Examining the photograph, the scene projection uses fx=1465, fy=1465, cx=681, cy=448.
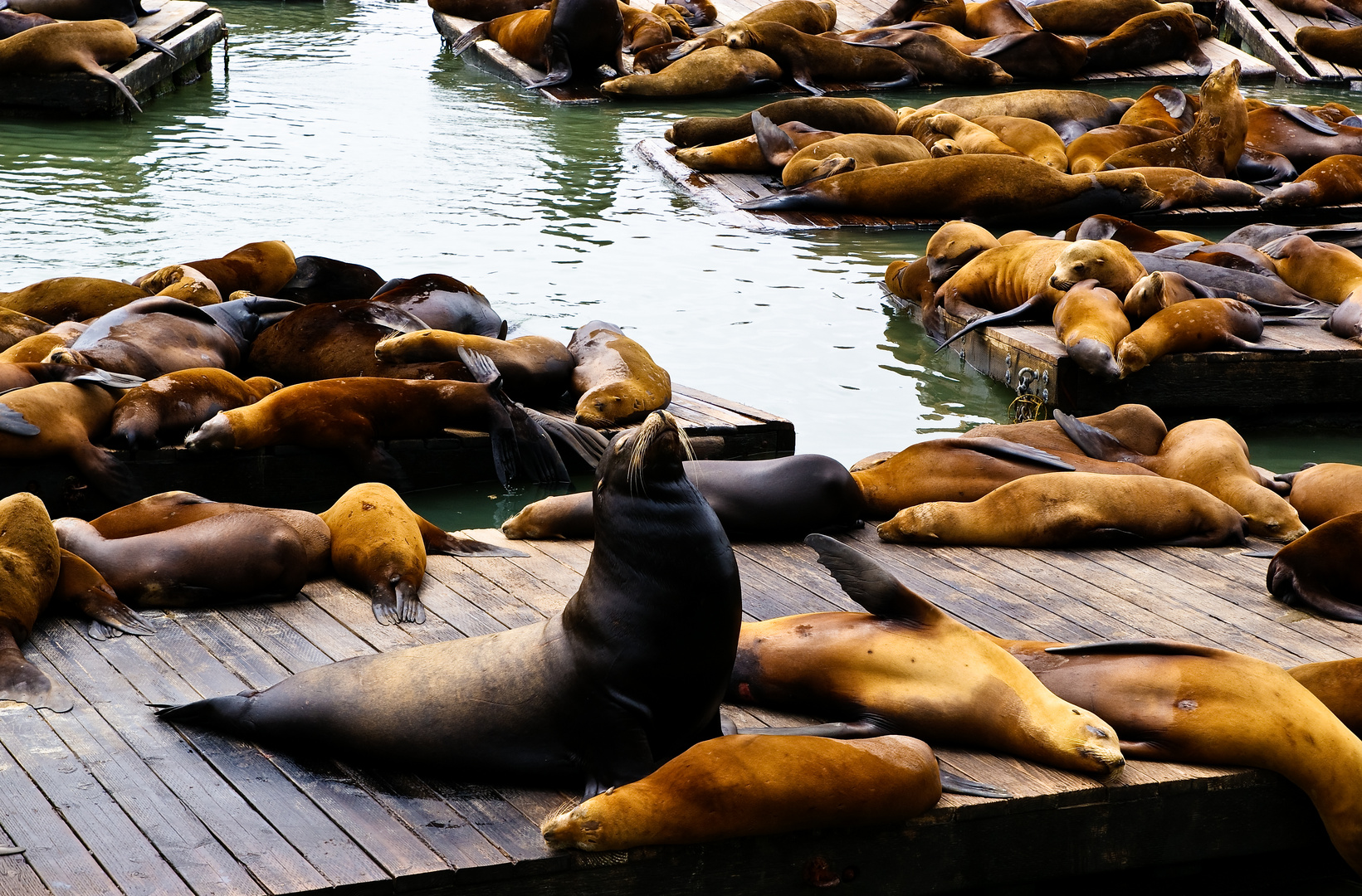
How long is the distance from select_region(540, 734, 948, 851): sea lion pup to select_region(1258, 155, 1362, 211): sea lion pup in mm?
9187

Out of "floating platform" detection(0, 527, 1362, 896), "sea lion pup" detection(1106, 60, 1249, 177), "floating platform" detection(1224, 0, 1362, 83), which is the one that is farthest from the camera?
"floating platform" detection(1224, 0, 1362, 83)

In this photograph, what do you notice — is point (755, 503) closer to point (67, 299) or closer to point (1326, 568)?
point (1326, 568)

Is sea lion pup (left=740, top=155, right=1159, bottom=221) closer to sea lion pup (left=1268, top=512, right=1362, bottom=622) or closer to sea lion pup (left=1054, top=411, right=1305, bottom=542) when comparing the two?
sea lion pup (left=1054, top=411, right=1305, bottom=542)

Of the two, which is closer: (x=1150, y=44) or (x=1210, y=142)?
(x=1210, y=142)

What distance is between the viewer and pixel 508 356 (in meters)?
6.64

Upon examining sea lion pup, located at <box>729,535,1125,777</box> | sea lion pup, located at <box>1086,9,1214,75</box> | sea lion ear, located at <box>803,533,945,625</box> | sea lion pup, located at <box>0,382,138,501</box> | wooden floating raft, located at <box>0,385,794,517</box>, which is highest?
sea lion pup, located at <box>1086,9,1214,75</box>

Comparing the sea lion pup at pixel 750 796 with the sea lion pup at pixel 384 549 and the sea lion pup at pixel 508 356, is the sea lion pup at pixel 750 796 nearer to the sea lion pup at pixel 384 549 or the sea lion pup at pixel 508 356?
the sea lion pup at pixel 384 549

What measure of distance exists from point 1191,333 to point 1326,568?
2936 millimetres

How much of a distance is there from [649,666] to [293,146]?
34.8 feet

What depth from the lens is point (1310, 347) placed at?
24.6 ft

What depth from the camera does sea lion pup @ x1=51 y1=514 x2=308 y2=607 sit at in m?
4.21

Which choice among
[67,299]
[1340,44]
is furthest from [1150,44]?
[67,299]

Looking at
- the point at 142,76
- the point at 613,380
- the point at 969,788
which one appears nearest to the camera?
the point at 969,788

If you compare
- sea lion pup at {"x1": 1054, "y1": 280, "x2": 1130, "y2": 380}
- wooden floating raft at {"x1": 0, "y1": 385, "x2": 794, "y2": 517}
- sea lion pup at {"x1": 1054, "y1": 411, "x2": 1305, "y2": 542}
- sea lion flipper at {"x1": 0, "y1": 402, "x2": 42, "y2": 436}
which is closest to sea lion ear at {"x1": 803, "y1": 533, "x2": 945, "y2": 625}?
sea lion pup at {"x1": 1054, "y1": 411, "x2": 1305, "y2": 542}
